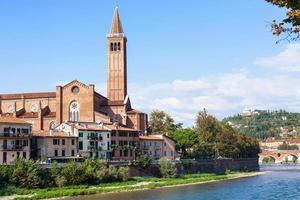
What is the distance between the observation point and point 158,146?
92.0 metres

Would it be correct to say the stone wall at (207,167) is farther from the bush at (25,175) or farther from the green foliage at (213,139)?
the bush at (25,175)

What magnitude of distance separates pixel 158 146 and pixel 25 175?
125ft

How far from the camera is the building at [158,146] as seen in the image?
290 ft

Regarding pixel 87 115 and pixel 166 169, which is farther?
pixel 87 115

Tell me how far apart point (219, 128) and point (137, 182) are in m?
46.7

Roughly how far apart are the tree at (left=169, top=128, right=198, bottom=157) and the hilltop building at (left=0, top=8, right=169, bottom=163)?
6.55m

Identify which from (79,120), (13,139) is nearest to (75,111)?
(79,120)

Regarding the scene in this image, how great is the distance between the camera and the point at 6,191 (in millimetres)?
54156

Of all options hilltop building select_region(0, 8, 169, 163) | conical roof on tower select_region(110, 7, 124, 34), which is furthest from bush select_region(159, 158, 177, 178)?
conical roof on tower select_region(110, 7, 124, 34)

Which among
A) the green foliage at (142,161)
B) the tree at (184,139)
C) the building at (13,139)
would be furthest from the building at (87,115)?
the tree at (184,139)

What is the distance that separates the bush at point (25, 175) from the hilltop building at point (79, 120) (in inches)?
338

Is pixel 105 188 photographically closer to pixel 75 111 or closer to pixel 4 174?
pixel 4 174

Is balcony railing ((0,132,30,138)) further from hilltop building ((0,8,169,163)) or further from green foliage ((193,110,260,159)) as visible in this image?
green foliage ((193,110,260,159))

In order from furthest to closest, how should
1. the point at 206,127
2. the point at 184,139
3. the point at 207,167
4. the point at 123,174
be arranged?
the point at 206,127 < the point at 184,139 < the point at 207,167 < the point at 123,174
